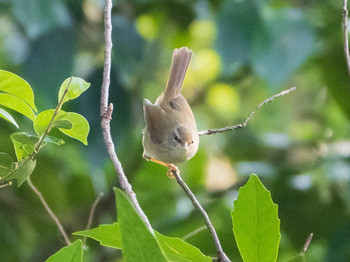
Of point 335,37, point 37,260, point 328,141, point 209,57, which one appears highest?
point 335,37

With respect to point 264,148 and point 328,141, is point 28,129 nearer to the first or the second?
point 264,148

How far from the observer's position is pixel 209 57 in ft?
7.52

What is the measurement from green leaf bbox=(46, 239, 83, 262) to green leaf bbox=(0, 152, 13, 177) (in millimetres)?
202

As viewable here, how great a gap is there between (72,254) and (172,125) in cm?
118


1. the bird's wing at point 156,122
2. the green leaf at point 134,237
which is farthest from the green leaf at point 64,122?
the bird's wing at point 156,122

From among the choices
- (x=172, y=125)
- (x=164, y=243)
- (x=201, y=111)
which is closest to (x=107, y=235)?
(x=164, y=243)

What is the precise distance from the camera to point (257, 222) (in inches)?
16.1

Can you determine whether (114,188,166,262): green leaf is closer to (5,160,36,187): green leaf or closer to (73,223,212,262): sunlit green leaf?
(73,223,212,262): sunlit green leaf

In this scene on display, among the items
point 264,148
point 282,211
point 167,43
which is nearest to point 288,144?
point 264,148

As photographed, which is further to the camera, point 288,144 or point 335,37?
point 288,144

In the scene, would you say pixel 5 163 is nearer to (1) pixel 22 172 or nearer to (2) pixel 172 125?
(1) pixel 22 172

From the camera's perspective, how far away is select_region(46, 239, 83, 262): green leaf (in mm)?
369

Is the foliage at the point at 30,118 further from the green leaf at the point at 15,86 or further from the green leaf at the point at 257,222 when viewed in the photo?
the green leaf at the point at 257,222

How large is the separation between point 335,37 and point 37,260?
123 centimetres
